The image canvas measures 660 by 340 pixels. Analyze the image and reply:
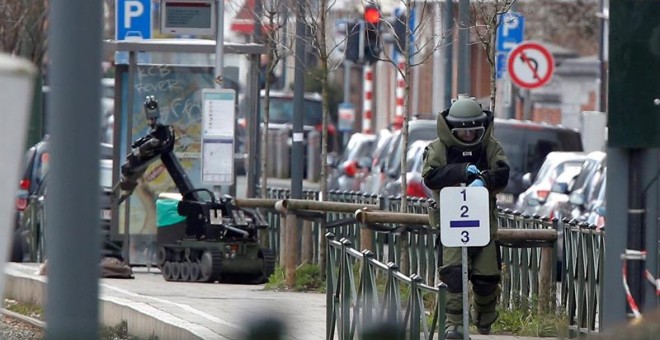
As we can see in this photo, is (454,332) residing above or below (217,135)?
below

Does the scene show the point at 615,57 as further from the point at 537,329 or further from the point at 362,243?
the point at 362,243

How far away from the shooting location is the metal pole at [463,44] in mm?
14859

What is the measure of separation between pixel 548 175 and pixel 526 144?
4.06 meters

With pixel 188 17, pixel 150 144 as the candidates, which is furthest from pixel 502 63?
pixel 150 144

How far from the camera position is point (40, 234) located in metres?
19.8

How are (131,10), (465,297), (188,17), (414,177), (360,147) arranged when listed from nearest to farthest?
1. (465,297)
2. (188,17)
3. (131,10)
4. (414,177)
5. (360,147)

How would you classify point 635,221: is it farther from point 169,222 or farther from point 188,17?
point 188,17

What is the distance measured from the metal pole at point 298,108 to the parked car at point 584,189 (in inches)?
127

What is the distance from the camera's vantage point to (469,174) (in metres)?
10.9

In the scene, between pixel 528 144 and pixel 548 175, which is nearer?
pixel 548 175

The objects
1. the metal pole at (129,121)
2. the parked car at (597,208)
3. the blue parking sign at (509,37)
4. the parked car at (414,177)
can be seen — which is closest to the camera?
the metal pole at (129,121)

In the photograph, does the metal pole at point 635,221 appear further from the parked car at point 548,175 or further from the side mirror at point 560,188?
the parked car at point 548,175

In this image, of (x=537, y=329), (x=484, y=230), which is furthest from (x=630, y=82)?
(x=537, y=329)

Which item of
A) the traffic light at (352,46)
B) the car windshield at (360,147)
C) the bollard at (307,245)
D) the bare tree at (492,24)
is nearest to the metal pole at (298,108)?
the bollard at (307,245)
